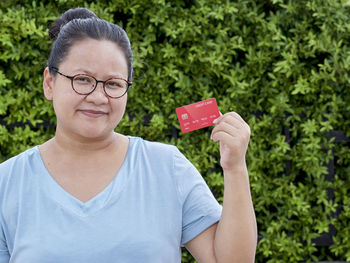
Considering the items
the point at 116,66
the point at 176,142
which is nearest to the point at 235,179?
the point at 116,66

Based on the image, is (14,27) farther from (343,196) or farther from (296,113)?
(343,196)

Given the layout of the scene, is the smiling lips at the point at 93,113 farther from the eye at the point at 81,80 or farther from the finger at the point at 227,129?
the finger at the point at 227,129

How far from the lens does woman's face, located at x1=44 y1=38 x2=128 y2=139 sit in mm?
1787

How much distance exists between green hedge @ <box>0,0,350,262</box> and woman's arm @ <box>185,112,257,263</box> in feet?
6.57

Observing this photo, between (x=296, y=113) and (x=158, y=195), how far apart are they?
2418 millimetres

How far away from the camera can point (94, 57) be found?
5.88 ft

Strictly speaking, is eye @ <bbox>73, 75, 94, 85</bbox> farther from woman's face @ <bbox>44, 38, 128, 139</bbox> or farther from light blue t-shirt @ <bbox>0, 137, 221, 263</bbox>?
light blue t-shirt @ <bbox>0, 137, 221, 263</bbox>

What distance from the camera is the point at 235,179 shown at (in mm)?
1707

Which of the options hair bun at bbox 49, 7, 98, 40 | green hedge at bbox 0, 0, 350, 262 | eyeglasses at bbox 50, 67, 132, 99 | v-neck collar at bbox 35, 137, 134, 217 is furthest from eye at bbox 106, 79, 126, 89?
green hedge at bbox 0, 0, 350, 262

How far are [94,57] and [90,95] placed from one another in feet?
0.46

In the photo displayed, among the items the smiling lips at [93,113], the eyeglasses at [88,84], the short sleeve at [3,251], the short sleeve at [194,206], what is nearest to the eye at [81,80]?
the eyeglasses at [88,84]

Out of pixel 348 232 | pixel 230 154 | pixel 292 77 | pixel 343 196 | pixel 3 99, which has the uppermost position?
pixel 3 99

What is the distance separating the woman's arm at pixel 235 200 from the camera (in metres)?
1.70

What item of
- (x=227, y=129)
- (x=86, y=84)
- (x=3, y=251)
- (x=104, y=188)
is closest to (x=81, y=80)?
(x=86, y=84)
